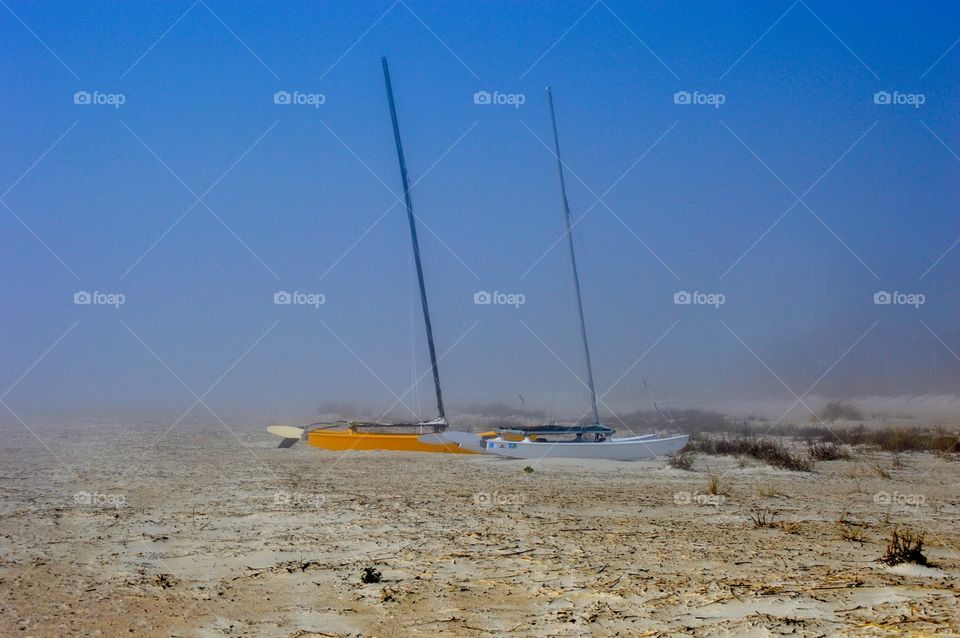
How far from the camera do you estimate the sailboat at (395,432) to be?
23.9 meters

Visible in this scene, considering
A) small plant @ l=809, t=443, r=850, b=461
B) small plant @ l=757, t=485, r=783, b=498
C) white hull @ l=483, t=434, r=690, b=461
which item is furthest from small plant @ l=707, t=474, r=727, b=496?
small plant @ l=809, t=443, r=850, b=461

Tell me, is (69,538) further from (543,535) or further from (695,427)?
(695,427)

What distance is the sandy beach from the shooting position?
6.22 meters

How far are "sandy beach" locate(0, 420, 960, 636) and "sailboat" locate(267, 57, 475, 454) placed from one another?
7743 mm

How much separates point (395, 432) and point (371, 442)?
1353mm

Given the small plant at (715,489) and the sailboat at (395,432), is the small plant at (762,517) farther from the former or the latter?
the sailboat at (395,432)

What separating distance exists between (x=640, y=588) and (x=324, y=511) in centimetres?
563

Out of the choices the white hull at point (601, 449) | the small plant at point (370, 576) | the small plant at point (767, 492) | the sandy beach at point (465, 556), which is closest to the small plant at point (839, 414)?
the white hull at point (601, 449)

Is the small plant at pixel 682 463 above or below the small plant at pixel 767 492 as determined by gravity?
above

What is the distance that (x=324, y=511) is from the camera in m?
11.5

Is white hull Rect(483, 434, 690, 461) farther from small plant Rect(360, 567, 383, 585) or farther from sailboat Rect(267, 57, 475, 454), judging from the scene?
small plant Rect(360, 567, 383, 585)

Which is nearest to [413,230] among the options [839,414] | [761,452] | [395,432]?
[395,432]

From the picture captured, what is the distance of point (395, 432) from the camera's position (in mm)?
25578

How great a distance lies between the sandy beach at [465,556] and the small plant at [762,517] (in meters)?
0.08
